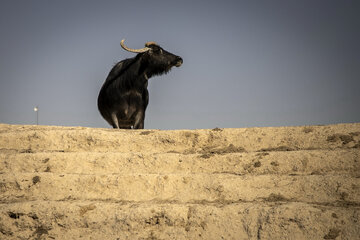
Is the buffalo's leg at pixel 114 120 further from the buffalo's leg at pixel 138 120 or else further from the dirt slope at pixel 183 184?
the dirt slope at pixel 183 184

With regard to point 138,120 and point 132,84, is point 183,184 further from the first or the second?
point 132,84

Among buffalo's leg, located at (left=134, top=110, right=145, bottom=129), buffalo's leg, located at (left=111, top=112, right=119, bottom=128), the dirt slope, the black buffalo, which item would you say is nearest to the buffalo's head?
the black buffalo

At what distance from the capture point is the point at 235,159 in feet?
16.6

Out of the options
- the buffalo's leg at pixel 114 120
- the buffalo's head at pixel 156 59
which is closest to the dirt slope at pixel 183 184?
the buffalo's leg at pixel 114 120

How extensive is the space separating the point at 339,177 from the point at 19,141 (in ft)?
17.4

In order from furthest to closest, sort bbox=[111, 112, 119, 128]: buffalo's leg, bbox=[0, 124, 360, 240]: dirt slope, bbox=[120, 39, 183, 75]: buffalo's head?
bbox=[120, 39, 183, 75]: buffalo's head → bbox=[111, 112, 119, 128]: buffalo's leg → bbox=[0, 124, 360, 240]: dirt slope

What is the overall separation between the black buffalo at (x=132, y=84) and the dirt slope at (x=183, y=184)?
10.5ft

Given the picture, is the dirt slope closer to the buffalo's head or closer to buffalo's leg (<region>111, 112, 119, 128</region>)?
buffalo's leg (<region>111, 112, 119, 128</region>)

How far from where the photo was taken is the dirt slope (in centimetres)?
386

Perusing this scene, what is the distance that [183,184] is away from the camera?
468 centimetres

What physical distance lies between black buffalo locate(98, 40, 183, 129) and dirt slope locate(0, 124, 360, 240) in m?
3.20

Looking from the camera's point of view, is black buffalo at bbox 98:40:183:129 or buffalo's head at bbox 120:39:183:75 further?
buffalo's head at bbox 120:39:183:75

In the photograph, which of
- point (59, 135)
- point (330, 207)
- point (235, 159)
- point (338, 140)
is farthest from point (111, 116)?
point (330, 207)

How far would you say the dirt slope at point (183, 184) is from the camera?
12.7 ft
